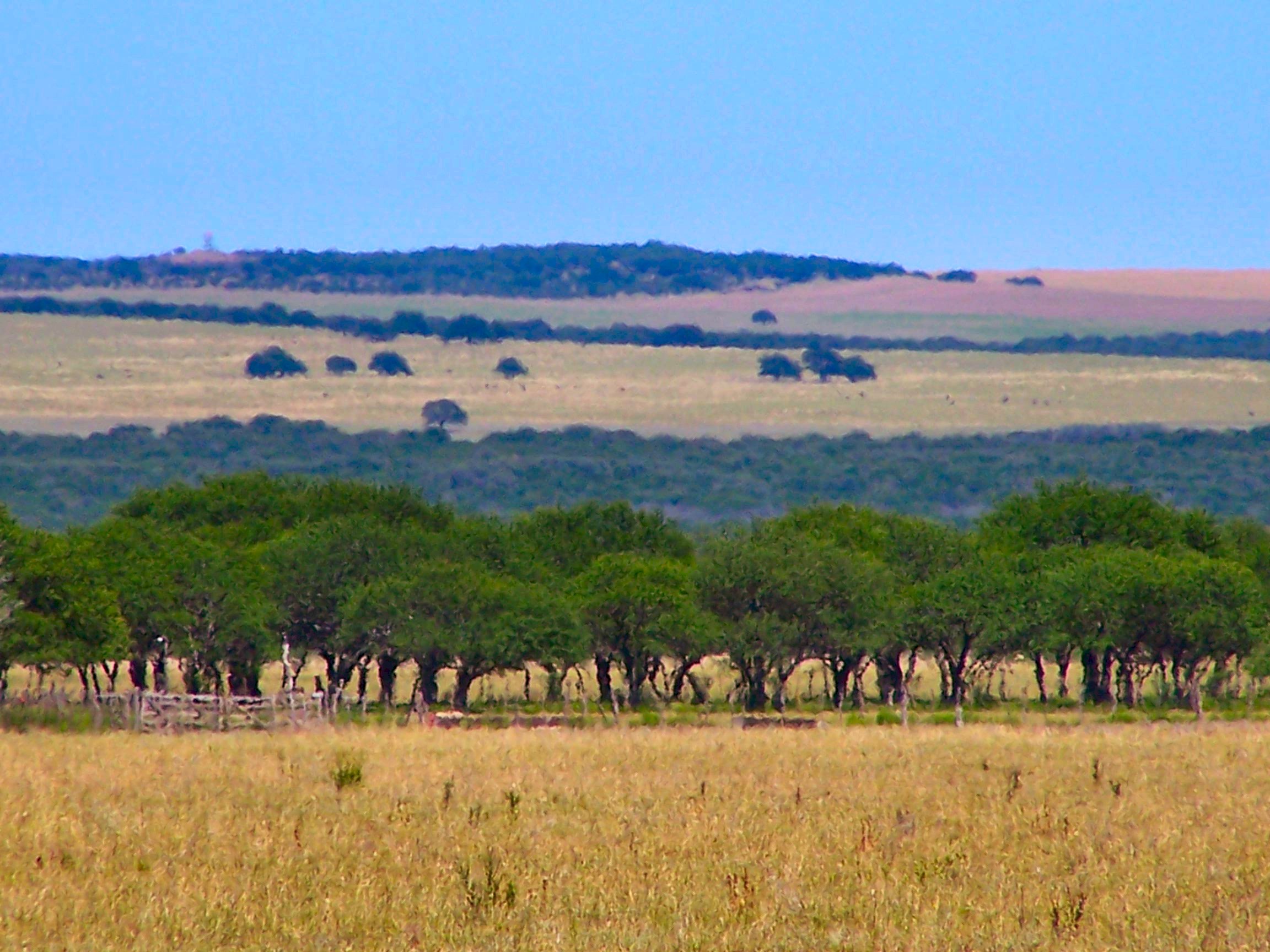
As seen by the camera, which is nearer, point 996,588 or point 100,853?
point 100,853

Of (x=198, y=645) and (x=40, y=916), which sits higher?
(x=40, y=916)

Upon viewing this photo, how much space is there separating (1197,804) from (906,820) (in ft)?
15.5

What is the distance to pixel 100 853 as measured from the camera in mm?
22016

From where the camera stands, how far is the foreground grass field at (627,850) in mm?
18266

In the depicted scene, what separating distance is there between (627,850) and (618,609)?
4399cm

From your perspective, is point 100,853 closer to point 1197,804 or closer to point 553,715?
point 1197,804

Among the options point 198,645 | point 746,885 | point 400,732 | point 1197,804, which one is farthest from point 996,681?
point 746,885

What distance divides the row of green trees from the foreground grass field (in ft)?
81.7

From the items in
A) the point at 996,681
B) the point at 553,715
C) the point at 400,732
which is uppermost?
the point at 400,732

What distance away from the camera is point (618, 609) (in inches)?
2625

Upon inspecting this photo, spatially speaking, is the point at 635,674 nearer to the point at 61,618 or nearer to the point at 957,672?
the point at 957,672

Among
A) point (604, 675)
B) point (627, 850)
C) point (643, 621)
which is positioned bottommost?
point (604, 675)

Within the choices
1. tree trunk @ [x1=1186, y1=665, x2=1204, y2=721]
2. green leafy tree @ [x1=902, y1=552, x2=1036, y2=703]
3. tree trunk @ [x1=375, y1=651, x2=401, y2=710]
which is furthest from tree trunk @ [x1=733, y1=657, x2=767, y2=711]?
tree trunk @ [x1=1186, y1=665, x2=1204, y2=721]

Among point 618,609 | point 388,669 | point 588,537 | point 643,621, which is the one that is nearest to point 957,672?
point 643,621
